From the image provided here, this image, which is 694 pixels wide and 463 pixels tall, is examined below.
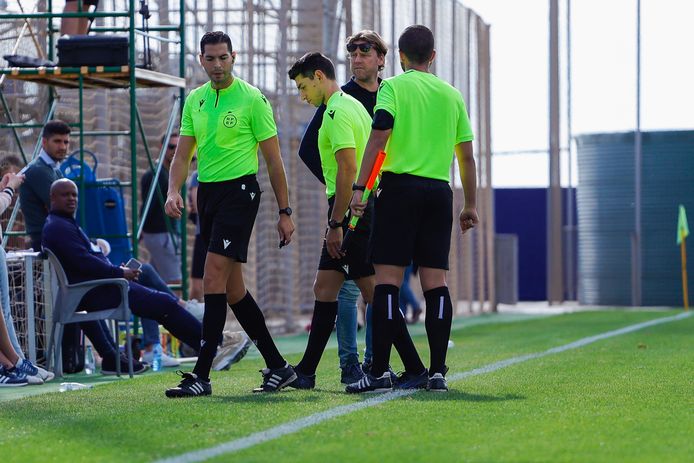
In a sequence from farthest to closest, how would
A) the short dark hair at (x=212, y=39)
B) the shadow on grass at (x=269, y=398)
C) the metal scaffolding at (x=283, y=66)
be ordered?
the metal scaffolding at (x=283, y=66) < the short dark hair at (x=212, y=39) < the shadow on grass at (x=269, y=398)

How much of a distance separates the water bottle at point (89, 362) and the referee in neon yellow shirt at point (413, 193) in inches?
152

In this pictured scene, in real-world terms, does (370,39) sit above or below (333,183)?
above

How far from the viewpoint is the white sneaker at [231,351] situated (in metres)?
10.9

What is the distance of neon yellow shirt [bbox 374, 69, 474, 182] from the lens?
7.84m

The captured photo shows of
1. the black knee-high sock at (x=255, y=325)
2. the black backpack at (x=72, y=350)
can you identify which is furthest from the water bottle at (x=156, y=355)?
the black knee-high sock at (x=255, y=325)

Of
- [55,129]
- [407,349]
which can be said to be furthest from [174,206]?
[55,129]

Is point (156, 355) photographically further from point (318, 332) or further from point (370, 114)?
point (370, 114)

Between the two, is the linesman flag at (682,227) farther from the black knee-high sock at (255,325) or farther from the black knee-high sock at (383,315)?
the black knee-high sock at (383,315)

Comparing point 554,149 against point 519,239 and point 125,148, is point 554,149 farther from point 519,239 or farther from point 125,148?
point 125,148

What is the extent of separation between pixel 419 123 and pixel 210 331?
5.09ft

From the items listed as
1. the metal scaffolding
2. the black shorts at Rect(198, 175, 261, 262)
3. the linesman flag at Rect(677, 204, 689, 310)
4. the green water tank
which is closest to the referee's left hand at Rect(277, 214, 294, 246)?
the black shorts at Rect(198, 175, 261, 262)

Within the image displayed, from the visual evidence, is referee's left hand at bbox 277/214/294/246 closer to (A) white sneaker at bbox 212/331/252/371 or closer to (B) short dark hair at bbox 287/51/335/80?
(B) short dark hair at bbox 287/51/335/80

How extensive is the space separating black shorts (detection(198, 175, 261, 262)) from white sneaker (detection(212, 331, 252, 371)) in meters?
2.86

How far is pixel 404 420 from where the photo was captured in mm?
6531
